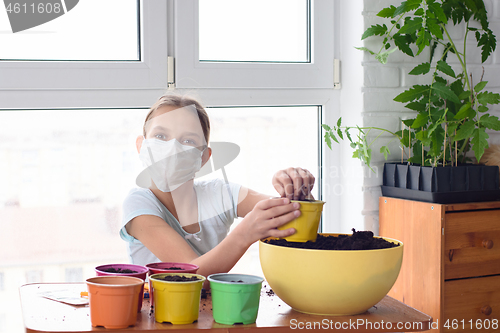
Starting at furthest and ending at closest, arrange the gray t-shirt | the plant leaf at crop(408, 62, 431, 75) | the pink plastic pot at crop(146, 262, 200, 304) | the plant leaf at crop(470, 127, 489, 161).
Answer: the plant leaf at crop(408, 62, 431, 75), the plant leaf at crop(470, 127, 489, 161), the gray t-shirt, the pink plastic pot at crop(146, 262, 200, 304)

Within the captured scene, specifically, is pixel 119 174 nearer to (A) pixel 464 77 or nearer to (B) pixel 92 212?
(B) pixel 92 212

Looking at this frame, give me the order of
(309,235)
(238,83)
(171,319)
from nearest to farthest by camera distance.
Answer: (171,319) < (309,235) < (238,83)

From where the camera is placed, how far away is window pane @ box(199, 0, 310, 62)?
153 cm

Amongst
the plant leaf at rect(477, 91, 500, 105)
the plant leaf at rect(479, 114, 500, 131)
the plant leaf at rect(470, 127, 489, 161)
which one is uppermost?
the plant leaf at rect(477, 91, 500, 105)

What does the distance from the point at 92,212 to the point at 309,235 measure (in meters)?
0.87

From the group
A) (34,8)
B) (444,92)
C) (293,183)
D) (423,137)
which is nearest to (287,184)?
(293,183)

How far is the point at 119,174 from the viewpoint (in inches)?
58.7

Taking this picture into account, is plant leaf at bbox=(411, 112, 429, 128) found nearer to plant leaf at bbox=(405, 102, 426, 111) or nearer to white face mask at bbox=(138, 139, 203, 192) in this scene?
plant leaf at bbox=(405, 102, 426, 111)

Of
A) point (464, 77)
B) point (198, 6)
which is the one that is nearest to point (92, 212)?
point (198, 6)

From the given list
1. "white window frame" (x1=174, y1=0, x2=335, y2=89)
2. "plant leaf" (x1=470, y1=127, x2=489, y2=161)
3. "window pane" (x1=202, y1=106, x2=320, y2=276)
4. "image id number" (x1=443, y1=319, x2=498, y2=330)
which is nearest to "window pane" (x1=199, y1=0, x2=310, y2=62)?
"white window frame" (x1=174, y1=0, x2=335, y2=89)

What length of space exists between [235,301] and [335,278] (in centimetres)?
16

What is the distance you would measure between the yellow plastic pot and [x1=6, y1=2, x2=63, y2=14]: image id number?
1060 millimetres

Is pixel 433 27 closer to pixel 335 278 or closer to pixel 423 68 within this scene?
pixel 423 68

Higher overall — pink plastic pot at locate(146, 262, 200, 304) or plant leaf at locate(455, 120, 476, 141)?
plant leaf at locate(455, 120, 476, 141)
